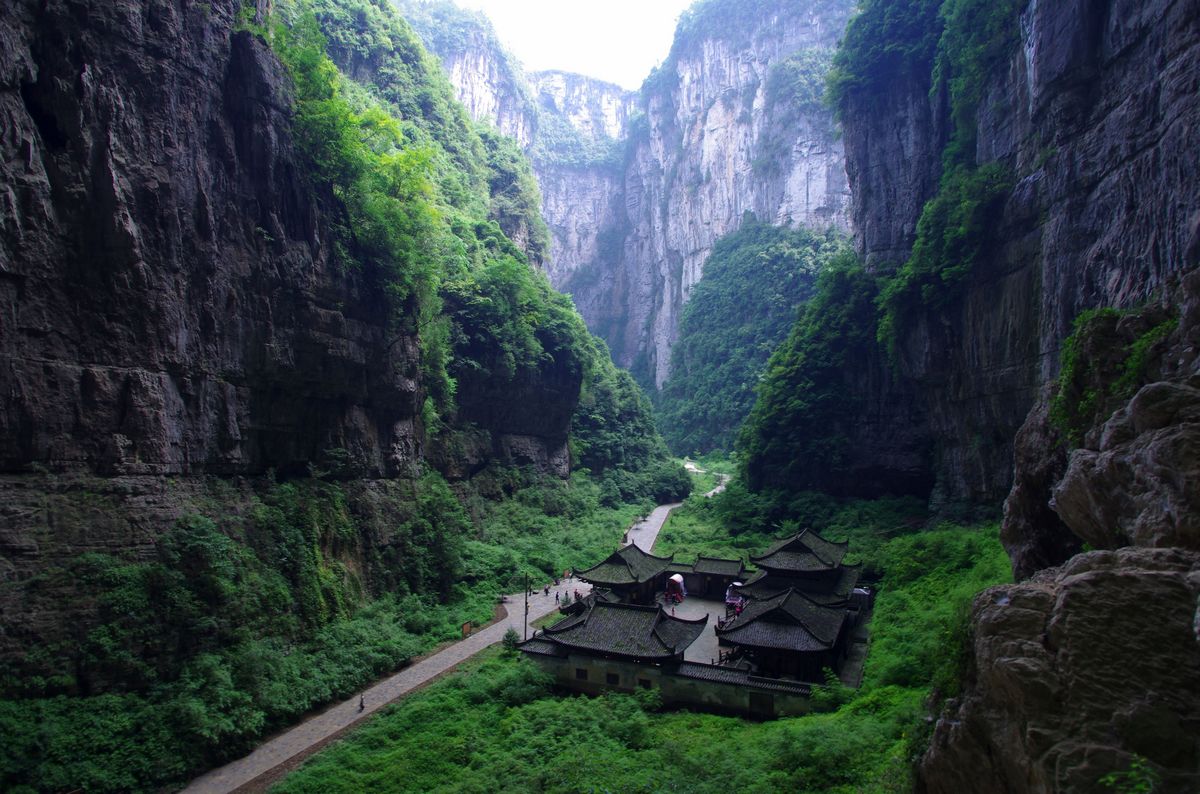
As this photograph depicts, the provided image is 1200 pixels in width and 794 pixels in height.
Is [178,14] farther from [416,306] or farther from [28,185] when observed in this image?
[416,306]

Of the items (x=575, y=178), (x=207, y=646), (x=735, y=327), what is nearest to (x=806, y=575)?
(x=207, y=646)

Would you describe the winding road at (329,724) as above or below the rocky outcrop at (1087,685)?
below

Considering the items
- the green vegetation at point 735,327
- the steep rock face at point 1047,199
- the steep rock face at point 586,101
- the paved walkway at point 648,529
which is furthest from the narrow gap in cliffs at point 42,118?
the steep rock face at point 586,101

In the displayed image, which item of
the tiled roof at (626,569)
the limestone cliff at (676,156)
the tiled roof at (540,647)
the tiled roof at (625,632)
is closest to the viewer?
the tiled roof at (625,632)

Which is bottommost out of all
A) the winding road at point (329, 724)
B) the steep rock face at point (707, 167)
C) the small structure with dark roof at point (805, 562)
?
the winding road at point (329, 724)

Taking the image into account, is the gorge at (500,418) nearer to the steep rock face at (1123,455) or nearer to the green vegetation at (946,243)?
the steep rock face at (1123,455)

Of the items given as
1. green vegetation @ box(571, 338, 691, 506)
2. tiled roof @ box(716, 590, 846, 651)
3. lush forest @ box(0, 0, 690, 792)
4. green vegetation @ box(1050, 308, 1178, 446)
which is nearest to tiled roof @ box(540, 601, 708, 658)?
tiled roof @ box(716, 590, 846, 651)
